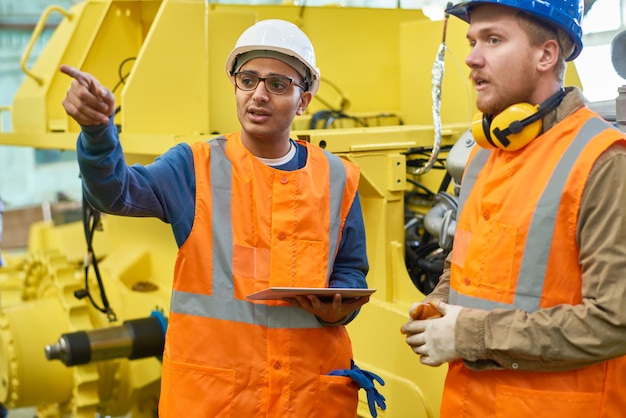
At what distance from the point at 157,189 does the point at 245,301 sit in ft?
1.07

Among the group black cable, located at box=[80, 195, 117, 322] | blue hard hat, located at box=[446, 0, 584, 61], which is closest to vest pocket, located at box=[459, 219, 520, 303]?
blue hard hat, located at box=[446, 0, 584, 61]

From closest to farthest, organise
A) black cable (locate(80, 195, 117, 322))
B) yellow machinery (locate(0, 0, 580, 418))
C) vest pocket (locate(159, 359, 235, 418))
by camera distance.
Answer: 1. vest pocket (locate(159, 359, 235, 418))
2. yellow machinery (locate(0, 0, 580, 418))
3. black cable (locate(80, 195, 117, 322))

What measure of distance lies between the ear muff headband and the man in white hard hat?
0.50 m

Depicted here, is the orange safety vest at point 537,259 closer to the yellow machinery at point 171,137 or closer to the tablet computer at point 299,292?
the tablet computer at point 299,292

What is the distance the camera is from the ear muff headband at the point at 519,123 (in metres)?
1.65

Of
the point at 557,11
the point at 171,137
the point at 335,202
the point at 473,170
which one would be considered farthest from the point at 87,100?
the point at 171,137

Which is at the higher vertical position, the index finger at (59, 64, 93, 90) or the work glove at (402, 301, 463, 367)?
the index finger at (59, 64, 93, 90)

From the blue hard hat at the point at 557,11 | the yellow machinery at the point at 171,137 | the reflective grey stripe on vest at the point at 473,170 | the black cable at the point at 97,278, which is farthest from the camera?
Result: the black cable at the point at 97,278

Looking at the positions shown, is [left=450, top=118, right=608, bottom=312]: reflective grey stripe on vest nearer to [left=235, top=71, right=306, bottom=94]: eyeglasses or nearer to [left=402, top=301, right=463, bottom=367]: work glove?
[left=402, top=301, right=463, bottom=367]: work glove

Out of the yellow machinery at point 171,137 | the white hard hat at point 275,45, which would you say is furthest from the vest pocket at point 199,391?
the yellow machinery at point 171,137

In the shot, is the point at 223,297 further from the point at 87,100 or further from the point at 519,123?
the point at 519,123

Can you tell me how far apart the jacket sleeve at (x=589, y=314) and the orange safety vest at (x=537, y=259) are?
0.03m

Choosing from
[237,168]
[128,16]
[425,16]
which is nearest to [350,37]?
[425,16]

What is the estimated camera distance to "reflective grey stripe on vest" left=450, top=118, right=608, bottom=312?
1.59m
